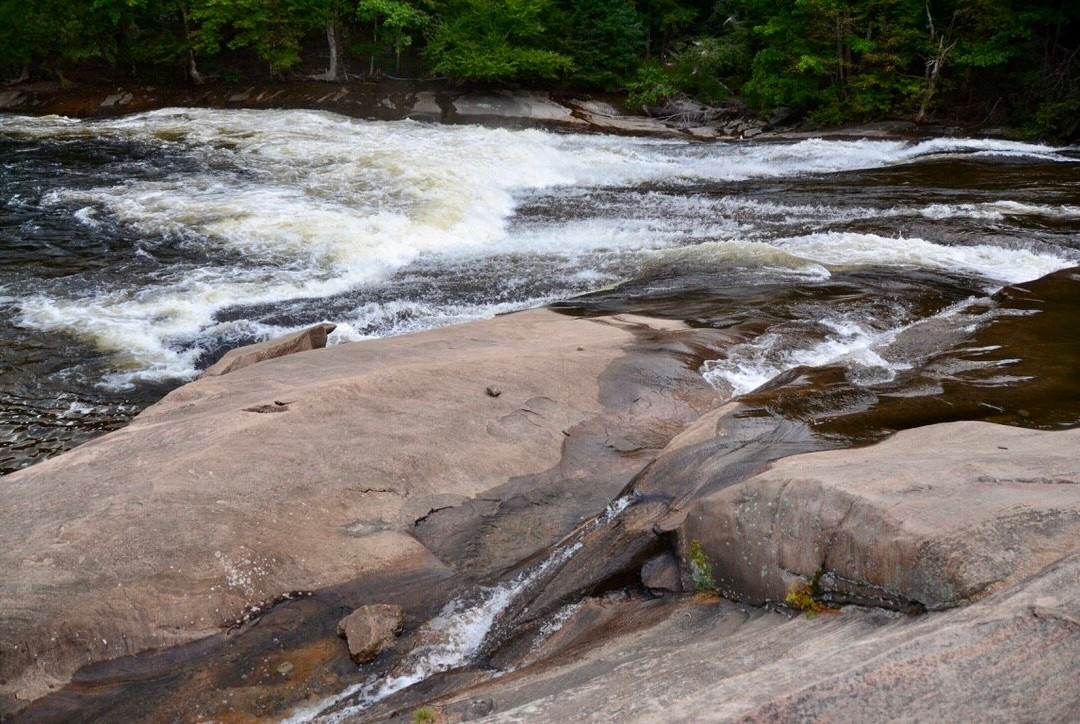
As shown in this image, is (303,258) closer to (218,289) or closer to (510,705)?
(218,289)

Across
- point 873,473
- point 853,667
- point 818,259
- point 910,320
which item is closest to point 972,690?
point 853,667

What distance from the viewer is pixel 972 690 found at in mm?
1890

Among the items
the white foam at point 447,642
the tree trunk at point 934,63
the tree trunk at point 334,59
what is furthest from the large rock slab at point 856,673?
the tree trunk at point 334,59

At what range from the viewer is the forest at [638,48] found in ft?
64.2

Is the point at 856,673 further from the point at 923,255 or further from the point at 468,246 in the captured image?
the point at 468,246

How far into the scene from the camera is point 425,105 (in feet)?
79.3

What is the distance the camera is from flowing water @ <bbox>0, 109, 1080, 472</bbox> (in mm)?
6898

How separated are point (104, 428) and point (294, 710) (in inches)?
147

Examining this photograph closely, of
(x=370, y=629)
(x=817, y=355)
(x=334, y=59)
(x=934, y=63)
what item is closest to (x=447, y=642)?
(x=370, y=629)

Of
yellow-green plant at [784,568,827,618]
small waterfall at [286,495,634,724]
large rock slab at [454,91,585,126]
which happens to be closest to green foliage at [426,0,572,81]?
large rock slab at [454,91,585,126]

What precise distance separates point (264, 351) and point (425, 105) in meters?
19.7

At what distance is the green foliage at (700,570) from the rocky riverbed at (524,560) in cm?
1

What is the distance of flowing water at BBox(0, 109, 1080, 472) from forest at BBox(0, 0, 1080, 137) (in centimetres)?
367

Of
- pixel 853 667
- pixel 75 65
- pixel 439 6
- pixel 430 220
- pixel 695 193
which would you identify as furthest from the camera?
pixel 75 65
